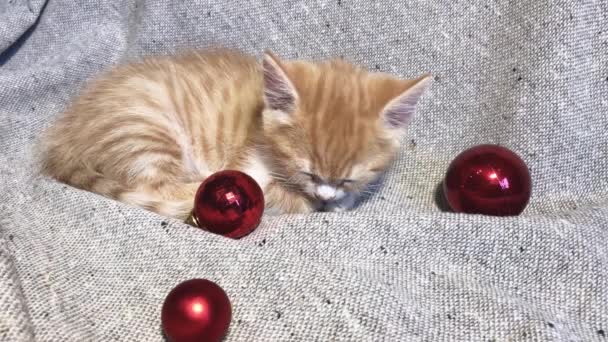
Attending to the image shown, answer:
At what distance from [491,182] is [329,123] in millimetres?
339

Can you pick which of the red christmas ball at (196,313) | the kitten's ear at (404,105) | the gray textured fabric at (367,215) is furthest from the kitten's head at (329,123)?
the red christmas ball at (196,313)

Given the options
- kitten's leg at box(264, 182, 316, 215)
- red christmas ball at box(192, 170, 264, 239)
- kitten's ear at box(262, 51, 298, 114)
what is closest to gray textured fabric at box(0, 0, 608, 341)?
red christmas ball at box(192, 170, 264, 239)

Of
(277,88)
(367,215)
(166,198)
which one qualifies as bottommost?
(166,198)

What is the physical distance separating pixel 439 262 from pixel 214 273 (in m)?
0.39

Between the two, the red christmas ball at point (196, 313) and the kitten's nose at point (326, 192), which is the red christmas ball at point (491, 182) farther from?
the red christmas ball at point (196, 313)

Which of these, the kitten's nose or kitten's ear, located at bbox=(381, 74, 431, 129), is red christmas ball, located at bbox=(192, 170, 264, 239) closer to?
the kitten's nose

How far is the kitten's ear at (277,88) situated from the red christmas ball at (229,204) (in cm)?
20

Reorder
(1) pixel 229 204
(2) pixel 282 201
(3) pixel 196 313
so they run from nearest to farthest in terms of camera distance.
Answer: (3) pixel 196 313, (1) pixel 229 204, (2) pixel 282 201

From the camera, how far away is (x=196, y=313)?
2.54ft

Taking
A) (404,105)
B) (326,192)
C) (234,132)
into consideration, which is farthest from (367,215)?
(234,132)

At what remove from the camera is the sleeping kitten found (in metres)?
1.15

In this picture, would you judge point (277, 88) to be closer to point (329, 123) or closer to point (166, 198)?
point (329, 123)

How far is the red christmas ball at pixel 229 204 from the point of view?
100 centimetres

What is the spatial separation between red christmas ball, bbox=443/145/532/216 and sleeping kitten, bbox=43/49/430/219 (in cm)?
16
